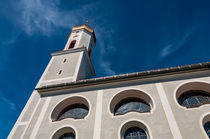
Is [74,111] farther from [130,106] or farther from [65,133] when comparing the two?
[130,106]

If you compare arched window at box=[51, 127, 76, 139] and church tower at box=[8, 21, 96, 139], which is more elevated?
church tower at box=[8, 21, 96, 139]

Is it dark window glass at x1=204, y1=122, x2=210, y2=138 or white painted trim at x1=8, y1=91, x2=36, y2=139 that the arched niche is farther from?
white painted trim at x1=8, y1=91, x2=36, y2=139

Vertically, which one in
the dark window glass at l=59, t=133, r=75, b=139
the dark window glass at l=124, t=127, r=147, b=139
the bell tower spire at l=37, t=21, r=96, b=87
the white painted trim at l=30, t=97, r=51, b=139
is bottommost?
the dark window glass at l=124, t=127, r=147, b=139

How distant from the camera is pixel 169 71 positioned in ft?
36.7

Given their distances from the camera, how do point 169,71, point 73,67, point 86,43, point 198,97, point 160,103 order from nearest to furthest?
1. point 160,103
2. point 198,97
3. point 169,71
4. point 73,67
5. point 86,43

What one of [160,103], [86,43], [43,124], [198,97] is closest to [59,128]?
[43,124]

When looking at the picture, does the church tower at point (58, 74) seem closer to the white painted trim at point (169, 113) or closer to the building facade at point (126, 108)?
the building facade at point (126, 108)

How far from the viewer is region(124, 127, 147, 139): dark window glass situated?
29.1 ft

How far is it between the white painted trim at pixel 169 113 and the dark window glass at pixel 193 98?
4.11 feet

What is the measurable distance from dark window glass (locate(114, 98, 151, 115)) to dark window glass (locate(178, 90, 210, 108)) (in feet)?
7.12

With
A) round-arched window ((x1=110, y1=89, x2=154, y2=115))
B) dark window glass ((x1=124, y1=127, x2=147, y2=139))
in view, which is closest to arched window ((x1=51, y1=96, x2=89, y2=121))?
round-arched window ((x1=110, y1=89, x2=154, y2=115))

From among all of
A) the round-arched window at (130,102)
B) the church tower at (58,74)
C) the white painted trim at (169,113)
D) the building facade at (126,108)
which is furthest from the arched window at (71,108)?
the white painted trim at (169,113)

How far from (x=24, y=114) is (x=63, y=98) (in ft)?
9.71

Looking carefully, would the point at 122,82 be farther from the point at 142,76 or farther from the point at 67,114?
the point at 67,114
